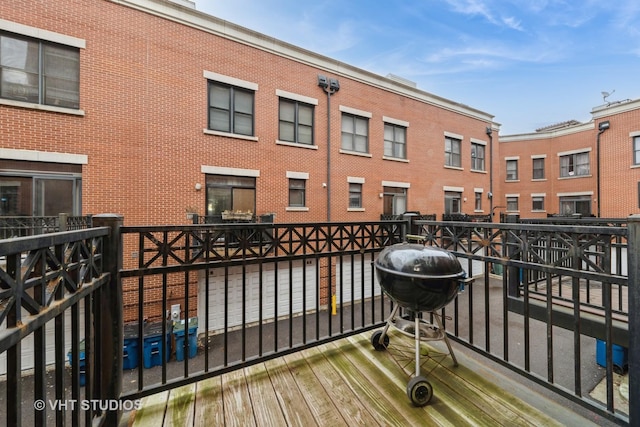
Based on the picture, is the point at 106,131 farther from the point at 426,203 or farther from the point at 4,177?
the point at 426,203

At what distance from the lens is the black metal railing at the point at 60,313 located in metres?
1.05

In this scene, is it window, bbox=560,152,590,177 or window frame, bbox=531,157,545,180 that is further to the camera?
window frame, bbox=531,157,545,180

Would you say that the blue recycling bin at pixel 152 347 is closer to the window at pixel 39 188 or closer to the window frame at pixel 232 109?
the window at pixel 39 188

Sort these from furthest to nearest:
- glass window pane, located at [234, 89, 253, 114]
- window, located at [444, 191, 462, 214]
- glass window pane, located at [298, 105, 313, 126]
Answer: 1. window, located at [444, 191, 462, 214]
2. glass window pane, located at [298, 105, 313, 126]
3. glass window pane, located at [234, 89, 253, 114]

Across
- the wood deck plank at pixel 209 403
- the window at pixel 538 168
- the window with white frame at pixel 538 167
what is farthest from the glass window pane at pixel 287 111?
the window at pixel 538 168

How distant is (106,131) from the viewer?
796 cm

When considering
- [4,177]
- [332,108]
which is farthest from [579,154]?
[4,177]

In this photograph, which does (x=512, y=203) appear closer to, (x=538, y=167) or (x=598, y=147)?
(x=538, y=167)

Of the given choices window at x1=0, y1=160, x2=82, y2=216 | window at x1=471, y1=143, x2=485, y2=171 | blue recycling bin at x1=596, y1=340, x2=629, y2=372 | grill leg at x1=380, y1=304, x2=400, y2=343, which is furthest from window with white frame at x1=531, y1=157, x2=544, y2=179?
window at x1=0, y1=160, x2=82, y2=216

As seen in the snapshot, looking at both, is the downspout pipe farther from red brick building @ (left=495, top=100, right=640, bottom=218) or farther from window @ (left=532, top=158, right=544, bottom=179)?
window @ (left=532, top=158, right=544, bottom=179)

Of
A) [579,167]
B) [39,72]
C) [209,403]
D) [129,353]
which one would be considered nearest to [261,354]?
[209,403]

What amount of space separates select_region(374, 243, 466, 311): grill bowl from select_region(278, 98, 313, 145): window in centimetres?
950

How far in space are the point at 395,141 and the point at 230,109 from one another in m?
8.34

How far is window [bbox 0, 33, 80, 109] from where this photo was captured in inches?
279
